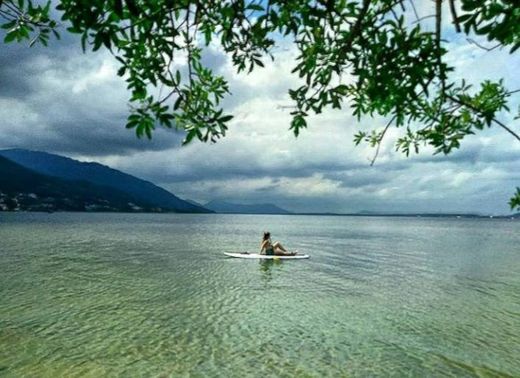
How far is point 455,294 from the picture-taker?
1190 inches

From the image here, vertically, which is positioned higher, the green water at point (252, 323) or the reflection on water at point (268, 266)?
the reflection on water at point (268, 266)

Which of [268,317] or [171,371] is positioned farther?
[268,317]

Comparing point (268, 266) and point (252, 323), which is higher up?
point (268, 266)

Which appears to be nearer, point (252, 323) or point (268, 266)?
point (252, 323)

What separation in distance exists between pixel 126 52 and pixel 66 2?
100 centimetres

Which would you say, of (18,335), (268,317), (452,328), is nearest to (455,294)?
(452,328)

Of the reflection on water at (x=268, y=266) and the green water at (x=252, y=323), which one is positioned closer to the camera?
the green water at (x=252, y=323)

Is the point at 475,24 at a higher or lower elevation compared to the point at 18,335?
higher

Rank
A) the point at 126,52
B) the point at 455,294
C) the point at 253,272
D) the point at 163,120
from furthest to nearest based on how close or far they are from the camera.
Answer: the point at 253,272, the point at 455,294, the point at 126,52, the point at 163,120

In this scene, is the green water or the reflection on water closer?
the green water

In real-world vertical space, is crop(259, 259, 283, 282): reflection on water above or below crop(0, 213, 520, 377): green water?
above

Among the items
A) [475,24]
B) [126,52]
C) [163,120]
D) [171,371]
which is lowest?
[171,371]

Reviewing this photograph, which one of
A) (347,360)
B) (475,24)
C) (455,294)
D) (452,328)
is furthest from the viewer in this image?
(455,294)

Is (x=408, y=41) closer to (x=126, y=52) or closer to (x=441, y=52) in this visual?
(x=441, y=52)
